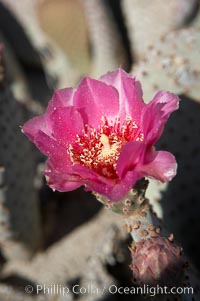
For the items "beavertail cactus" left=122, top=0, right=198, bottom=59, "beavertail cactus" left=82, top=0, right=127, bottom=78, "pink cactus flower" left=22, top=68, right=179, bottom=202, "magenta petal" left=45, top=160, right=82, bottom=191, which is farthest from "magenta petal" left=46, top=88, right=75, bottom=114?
"beavertail cactus" left=82, top=0, right=127, bottom=78

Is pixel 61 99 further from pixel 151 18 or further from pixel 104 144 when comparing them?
pixel 151 18

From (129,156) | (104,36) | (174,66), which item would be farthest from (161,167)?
(104,36)

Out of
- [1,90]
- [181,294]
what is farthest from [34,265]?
[181,294]

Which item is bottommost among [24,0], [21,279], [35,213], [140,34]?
[21,279]

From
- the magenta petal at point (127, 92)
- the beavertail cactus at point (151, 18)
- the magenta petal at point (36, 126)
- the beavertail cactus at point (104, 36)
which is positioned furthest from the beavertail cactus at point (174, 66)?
the beavertail cactus at point (104, 36)

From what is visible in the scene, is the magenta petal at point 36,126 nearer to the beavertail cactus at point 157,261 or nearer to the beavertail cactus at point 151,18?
the beavertail cactus at point 157,261

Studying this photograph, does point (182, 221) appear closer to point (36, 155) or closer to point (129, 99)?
point (129, 99)
